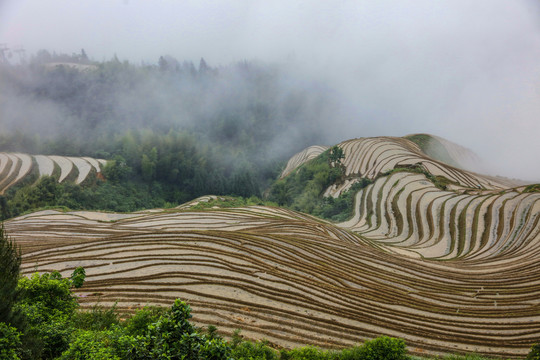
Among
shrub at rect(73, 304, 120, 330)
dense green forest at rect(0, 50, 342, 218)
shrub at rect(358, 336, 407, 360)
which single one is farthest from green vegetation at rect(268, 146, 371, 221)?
shrub at rect(73, 304, 120, 330)

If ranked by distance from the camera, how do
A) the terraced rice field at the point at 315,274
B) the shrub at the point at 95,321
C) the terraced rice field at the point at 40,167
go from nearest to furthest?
the shrub at the point at 95,321 → the terraced rice field at the point at 315,274 → the terraced rice field at the point at 40,167

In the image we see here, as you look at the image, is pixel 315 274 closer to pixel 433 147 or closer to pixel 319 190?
pixel 319 190

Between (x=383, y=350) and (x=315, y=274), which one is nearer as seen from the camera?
(x=383, y=350)

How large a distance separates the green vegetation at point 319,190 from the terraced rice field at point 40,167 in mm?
26587

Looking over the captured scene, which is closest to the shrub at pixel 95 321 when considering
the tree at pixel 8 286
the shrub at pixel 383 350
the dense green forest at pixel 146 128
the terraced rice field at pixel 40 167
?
the tree at pixel 8 286

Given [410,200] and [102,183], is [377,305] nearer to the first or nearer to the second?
[410,200]

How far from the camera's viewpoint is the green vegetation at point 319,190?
3542cm

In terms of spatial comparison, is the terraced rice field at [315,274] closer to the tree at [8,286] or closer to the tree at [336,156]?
the tree at [8,286]

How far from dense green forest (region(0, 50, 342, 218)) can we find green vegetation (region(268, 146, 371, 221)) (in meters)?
7.37

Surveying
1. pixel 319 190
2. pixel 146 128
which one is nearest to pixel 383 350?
pixel 319 190

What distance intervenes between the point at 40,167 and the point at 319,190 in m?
37.4

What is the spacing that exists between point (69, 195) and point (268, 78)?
100984 millimetres

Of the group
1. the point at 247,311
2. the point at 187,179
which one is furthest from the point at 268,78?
the point at 247,311

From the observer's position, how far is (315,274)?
12.5 meters
